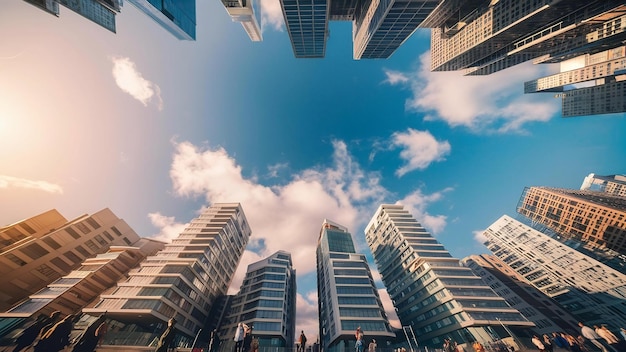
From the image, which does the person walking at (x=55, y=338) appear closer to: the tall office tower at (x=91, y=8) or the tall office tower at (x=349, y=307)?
the tall office tower at (x=349, y=307)

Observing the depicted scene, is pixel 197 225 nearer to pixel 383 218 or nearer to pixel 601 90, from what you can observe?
pixel 383 218

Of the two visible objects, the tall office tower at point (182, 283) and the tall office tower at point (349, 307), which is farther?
the tall office tower at point (349, 307)

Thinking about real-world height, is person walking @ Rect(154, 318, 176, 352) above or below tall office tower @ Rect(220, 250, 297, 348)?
above

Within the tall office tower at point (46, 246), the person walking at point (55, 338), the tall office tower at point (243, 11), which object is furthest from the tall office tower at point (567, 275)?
the tall office tower at point (243, 11)

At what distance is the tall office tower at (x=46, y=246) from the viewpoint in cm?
3695

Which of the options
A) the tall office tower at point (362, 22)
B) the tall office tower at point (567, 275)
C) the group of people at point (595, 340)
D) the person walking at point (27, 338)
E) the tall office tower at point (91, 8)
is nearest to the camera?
the group of people at point (595, 340)

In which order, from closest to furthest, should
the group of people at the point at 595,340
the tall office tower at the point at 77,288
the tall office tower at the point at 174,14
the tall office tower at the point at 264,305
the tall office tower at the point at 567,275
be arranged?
the group of people at the point at 595,340
the tall office tower at the point at 77,288
the tall office tower at the point at 264,305
the tall office tower at the point at 174,14
the tall office tower at the point at 567,275

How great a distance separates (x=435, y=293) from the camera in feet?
187

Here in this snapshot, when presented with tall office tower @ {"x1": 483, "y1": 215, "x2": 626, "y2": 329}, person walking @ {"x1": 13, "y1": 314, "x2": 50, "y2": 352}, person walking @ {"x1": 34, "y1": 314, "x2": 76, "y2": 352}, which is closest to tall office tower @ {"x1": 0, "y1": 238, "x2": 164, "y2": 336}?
person walking @ {"x1": 13, "y1": 314, "x2": 50, "y2": 352}

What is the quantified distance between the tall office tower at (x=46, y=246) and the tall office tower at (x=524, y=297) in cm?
11933

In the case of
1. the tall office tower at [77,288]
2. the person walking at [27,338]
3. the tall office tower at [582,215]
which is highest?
the tall office tower at [582,215]

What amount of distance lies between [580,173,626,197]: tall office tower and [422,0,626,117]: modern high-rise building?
61407 mm

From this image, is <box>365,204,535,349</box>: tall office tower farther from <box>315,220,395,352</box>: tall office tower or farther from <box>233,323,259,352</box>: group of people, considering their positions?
<box>233,323,259,352</box>: group of people

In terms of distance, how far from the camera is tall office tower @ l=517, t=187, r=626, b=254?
7356cm
